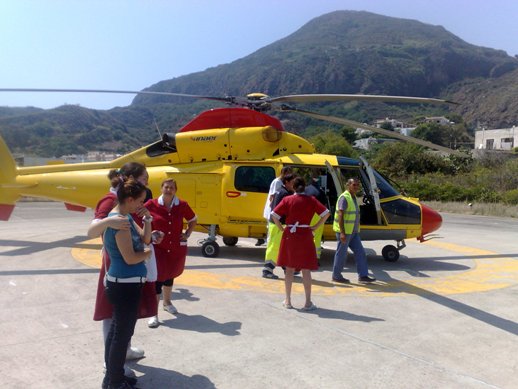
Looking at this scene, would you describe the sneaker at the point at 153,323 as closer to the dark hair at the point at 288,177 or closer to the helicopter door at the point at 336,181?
the dark hair at the point at 288,177

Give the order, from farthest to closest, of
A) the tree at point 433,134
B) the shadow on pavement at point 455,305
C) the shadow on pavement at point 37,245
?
Result: the tree at point 433,134 < the shadow on pavement at point 37,245 < the shadow on pavement at point 455,305

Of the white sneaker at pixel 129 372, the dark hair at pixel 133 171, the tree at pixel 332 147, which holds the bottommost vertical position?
the white sneaker at pixel 129 372

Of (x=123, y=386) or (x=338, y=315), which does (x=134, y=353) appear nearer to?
(x=123, y=386)

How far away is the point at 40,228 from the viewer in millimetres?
12766

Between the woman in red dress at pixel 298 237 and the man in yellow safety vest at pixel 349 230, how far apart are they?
1319mm

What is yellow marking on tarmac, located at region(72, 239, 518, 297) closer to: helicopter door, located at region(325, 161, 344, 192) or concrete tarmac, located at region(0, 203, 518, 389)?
concrete tarmac, located at region(0, 203, 518, 389)

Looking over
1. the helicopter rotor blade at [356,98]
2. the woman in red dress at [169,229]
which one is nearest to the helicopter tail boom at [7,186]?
the helicopter rotor blade at [356,98]

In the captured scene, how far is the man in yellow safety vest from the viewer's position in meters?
6.84

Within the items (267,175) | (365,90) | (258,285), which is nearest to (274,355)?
(258,285)

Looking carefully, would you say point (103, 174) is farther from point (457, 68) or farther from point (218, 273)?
point (457, 68)

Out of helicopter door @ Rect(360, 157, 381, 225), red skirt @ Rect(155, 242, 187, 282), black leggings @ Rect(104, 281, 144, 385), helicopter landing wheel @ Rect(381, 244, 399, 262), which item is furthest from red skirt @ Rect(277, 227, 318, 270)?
helicopter landing wheel @ Rect(381, 244, 399, 262)

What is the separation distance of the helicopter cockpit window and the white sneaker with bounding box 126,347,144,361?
5.14 meters

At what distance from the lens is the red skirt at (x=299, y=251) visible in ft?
17.8

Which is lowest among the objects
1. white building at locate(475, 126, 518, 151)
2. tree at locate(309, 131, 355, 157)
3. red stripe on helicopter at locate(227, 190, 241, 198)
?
red stripe on helicopter at locate(227, 190, 241, 198)
